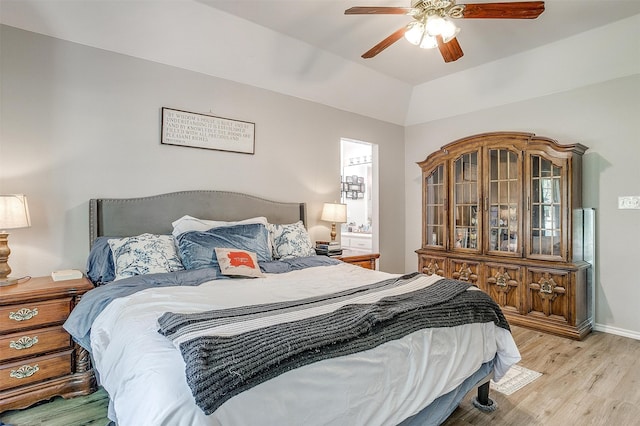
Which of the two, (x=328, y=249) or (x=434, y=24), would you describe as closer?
(x=434, y=24)

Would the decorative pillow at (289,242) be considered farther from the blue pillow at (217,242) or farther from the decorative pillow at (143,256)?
the decorative pillow at (143,256)

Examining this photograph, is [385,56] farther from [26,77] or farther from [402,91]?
[26,77]

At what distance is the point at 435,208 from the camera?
4367 millimetres

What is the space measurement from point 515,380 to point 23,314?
314 cm

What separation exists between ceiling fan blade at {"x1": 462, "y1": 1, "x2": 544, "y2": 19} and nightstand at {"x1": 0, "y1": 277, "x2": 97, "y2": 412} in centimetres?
290

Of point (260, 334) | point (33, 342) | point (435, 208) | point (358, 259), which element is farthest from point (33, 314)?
point (435, 208)

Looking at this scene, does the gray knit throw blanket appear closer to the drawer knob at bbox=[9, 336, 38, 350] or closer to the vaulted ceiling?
the drawer knob at bbox=[9, 336, 38, 350]

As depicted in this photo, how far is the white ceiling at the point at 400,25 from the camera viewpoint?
271 cm

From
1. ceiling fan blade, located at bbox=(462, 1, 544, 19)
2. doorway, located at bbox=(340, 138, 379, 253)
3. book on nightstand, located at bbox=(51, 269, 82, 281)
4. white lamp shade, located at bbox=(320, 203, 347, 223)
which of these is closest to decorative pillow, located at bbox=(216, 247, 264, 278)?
book on nightstand, located at bbox=(51, 269, 82, 281)

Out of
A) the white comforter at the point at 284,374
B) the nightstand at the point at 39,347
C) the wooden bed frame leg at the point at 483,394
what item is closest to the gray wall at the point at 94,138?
the nightstand at the point at 39,347

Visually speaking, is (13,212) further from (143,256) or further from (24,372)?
(24,372)

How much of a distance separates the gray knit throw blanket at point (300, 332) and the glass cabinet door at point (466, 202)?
2.22 m

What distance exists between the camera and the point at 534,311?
11.1ft

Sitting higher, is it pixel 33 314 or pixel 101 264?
pixel 101 264
